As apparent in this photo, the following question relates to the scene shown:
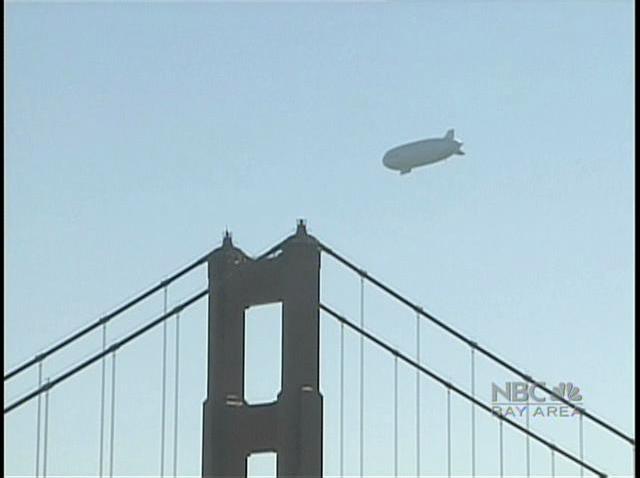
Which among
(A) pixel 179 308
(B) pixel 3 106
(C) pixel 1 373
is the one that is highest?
(A) pixel 179 308

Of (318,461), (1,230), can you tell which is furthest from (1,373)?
(318,461)

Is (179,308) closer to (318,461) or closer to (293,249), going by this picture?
(293,249)

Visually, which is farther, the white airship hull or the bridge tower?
the white airship hull

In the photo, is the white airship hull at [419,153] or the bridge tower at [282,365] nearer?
the bridge tower at [282,365]

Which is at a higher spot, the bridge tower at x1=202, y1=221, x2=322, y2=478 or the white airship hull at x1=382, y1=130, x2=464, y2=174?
the white airship hull at x1=382, y1=130, x2=464, y2=174
